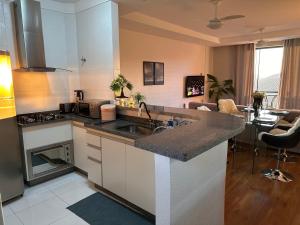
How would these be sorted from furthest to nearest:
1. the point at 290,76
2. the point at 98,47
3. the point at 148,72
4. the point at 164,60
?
1. the point at 290,76
2. the point at 164,60
3. the point at 148,72
4. the point at 98,47

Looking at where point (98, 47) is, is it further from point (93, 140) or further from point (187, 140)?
point (187, 140)

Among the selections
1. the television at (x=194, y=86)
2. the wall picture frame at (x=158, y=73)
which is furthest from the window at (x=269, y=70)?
the wall picture frame at (x=158, y=73)

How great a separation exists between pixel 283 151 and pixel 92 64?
3.72 meters

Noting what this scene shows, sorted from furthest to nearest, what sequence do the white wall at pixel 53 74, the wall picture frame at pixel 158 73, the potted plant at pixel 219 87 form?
1. the potted plant at pixel 219 87
2. the wall picture frame at pixel 158 73
3. the white wall at pixel 53 74

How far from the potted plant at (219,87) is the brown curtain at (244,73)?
0.22m

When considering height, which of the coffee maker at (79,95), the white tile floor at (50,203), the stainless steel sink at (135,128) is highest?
the coffee maker at (79,95)

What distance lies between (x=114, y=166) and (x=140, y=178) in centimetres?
39

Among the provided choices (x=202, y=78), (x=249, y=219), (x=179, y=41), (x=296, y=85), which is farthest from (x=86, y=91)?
(x=296, y=85)

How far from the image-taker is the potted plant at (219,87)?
22.8 feet

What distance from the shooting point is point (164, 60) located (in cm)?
545

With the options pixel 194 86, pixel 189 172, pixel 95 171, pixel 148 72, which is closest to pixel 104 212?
pixel 95 171

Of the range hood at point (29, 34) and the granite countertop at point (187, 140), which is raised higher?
the range hood at point (29, 34)

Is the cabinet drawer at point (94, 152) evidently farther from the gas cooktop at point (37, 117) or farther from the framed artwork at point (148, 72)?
the framed artwork at point (148, 72)

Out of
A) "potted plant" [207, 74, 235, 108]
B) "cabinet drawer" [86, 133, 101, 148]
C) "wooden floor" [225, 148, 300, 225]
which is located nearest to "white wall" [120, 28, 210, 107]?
"potted plant" [207, 74, 235, 108]
